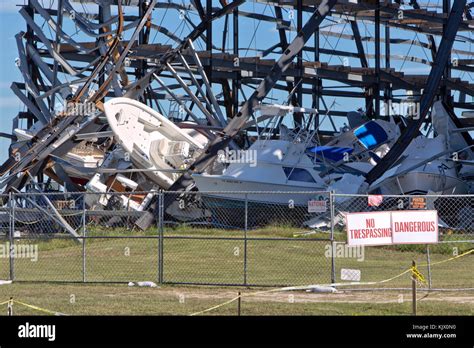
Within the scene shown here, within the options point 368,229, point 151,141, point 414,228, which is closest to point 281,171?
point 151,141

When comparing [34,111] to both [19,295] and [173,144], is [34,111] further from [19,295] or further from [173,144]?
[19,295]

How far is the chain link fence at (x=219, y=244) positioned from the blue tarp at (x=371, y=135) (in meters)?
5.57

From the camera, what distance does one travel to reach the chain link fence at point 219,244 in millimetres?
23266

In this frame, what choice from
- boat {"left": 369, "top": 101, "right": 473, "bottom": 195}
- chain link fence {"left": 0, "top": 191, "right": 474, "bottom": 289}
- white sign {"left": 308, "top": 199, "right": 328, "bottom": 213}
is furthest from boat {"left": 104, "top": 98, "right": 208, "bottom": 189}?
white sign {"left": 308, "top": 199, "right": 328, "bottom": 213}

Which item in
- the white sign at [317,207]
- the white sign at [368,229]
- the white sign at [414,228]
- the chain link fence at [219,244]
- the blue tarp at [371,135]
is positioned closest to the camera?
the white sign at [368,229]

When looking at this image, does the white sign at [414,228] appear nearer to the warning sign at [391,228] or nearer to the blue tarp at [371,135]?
the warning sign at [391,228]

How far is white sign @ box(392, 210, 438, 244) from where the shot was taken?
20312 mm

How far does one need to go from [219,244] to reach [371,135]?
46.1ft

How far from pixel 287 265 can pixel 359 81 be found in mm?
29573

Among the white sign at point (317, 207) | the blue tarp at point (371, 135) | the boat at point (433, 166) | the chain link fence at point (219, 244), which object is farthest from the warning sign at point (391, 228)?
the blue tarp at point (371, 135)
